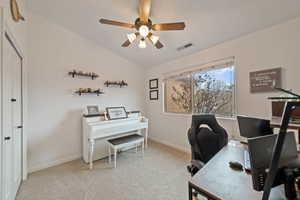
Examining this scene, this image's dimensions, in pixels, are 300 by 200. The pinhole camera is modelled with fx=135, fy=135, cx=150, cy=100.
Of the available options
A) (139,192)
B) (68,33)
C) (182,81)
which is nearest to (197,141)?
(139,192)

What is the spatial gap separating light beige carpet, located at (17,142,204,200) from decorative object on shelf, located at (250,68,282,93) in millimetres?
1854

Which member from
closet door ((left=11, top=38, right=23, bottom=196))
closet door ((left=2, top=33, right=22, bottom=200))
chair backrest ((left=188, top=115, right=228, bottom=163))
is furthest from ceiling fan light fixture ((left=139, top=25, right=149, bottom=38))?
closet door ((left=11, top=38, right=23, bottom=196))

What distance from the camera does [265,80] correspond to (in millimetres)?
2084

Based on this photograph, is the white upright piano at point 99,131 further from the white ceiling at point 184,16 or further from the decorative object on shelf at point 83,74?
the white ceiling at point 184,16

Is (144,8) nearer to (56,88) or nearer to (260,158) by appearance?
(260,158)

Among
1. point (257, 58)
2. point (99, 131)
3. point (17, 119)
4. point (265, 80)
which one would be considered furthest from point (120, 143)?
point (257, 58)

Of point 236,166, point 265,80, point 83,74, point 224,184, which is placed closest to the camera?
point 224,184

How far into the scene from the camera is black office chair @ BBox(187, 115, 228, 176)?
1.54 metres

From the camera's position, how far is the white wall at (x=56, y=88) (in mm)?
2533

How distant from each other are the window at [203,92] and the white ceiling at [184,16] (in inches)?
23.6

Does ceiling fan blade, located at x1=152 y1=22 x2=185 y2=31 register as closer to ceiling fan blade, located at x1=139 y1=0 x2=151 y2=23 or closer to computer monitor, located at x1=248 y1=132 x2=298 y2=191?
ceiling fan blade, located at x1=139 y1=0 x2=151 y2=23

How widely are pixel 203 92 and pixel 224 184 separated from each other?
2.48 m

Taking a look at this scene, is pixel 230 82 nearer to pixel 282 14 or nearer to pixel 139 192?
pixel 282 14

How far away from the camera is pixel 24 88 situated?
220 cm
